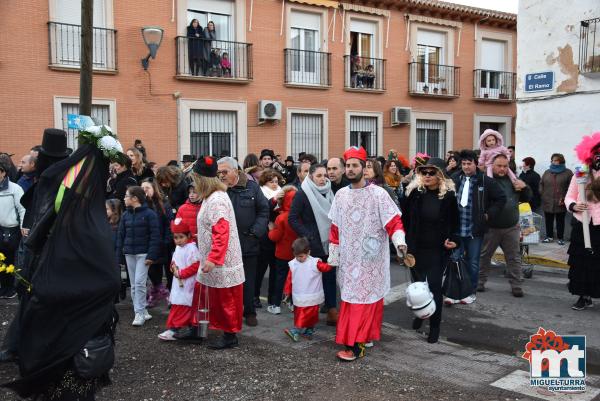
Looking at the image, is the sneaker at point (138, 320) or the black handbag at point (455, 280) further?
the sneaker at point (138, 320)

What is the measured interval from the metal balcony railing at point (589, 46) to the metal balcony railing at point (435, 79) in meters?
8.85

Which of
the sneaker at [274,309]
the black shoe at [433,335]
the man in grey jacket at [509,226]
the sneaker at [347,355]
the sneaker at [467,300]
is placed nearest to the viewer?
the sneaker at [347,355]

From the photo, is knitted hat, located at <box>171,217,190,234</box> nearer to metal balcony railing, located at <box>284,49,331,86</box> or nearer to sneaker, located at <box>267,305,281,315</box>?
sneaker, located at <box>267,305,281,315</box>

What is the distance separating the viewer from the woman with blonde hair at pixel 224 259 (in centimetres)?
555

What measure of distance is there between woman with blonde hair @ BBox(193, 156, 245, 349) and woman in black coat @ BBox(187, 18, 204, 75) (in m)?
11.9

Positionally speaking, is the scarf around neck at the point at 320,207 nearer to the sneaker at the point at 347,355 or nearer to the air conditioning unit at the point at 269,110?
the sneaker at the point at 347,355

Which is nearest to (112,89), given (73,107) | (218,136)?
(73,107)

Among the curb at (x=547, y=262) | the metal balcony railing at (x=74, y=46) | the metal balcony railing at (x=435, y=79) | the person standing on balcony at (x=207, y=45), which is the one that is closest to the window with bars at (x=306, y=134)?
the person standing on balcony at (x=207, y=45)

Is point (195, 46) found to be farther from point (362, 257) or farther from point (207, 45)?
point (362, 257)

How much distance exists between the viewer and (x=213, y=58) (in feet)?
56.4

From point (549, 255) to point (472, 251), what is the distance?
12.7ft

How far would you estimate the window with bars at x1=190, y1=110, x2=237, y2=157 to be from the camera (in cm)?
1730

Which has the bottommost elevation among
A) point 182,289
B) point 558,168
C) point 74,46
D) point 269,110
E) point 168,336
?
point 168,336

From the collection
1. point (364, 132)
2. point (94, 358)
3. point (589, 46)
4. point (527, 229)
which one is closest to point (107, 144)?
point (94, 358)
